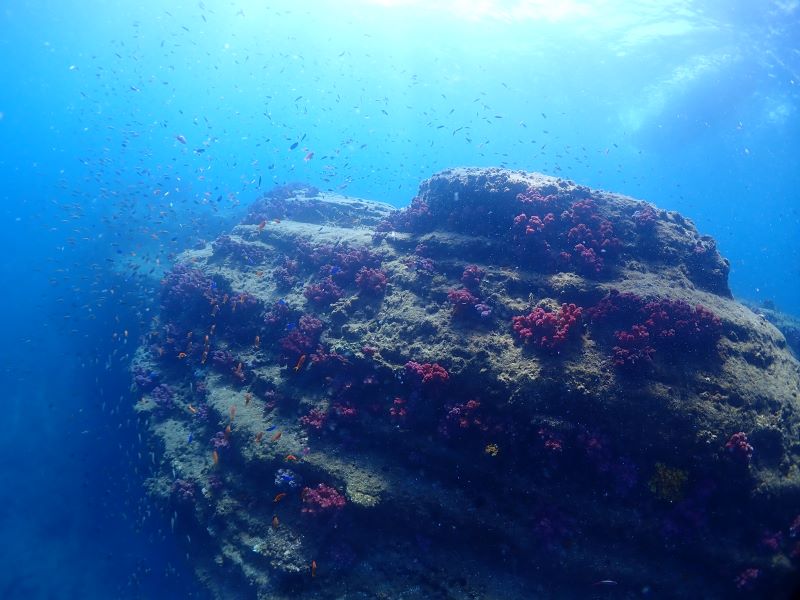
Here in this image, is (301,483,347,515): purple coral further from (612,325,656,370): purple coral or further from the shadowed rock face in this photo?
(612,325,656,370): purple coral

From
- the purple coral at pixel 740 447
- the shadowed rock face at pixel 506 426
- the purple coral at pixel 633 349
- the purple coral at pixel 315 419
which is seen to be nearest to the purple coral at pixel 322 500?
the shadowed rock face at pixel 506 426

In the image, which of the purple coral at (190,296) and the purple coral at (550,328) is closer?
the purple coral at (550,328)

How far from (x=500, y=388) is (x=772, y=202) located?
14831 centimetres

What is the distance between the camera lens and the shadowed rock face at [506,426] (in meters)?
7.63

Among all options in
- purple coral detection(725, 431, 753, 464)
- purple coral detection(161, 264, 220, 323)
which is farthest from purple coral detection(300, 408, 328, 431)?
purple coral detection(725, 431, 753, 464)

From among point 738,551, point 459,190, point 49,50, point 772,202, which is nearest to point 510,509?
point 738,551

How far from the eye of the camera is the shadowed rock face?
7633 mm

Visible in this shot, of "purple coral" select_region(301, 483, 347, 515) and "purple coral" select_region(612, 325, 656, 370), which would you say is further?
"purple coral" select_region(301, 483, 347, 515)

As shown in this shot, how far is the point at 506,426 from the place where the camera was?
8211mm

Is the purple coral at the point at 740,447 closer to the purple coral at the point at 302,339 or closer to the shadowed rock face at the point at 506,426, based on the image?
the shadowed rock face at the point at 506,426

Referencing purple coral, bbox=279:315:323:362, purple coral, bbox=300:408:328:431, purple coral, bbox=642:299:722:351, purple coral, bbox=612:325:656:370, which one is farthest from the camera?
purple coral, bbox=279:315:323:362

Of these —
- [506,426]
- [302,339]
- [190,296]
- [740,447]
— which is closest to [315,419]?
[302,339]

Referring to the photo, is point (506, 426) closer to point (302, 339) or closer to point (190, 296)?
point (302, 339)

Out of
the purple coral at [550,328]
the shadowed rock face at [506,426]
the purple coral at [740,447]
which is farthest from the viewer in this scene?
the purple coral at [550,328]
